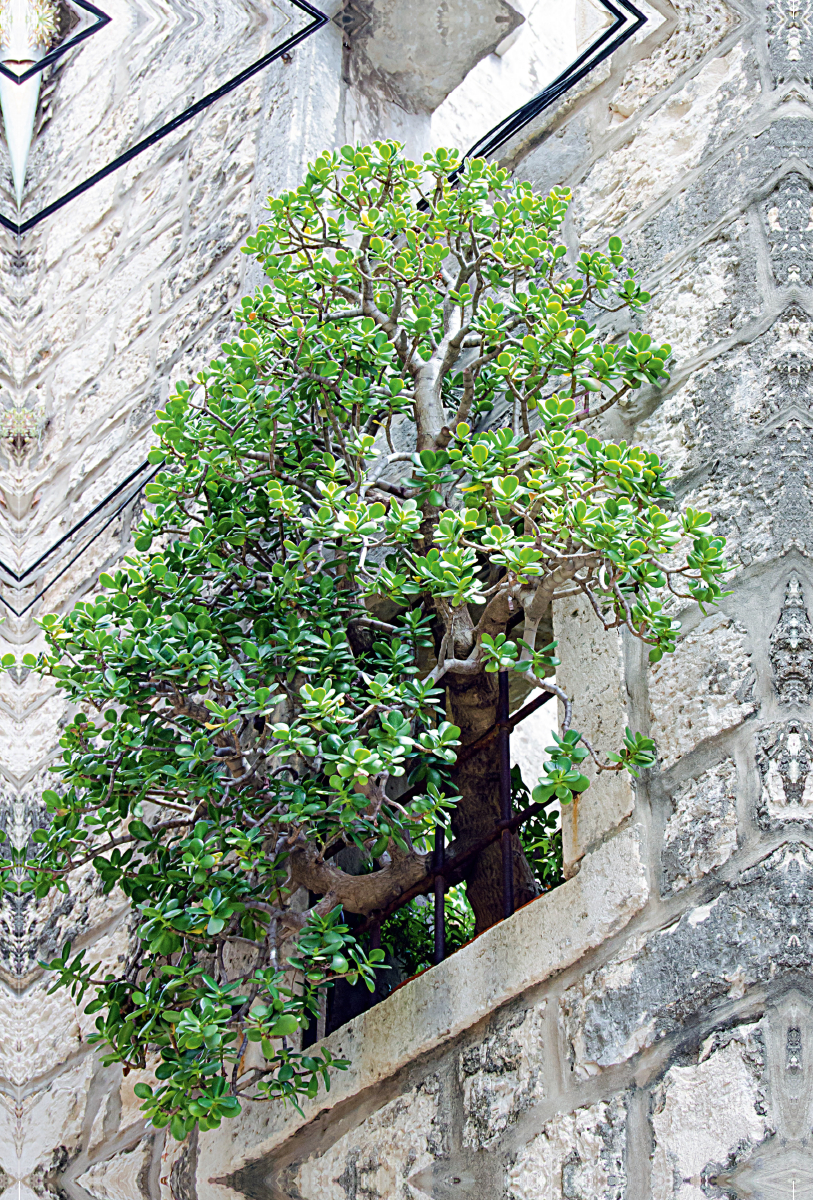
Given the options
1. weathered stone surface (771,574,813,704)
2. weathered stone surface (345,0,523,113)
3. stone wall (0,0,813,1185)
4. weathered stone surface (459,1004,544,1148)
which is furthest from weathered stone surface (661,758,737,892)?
weathered stone surface (345,0,523,113)

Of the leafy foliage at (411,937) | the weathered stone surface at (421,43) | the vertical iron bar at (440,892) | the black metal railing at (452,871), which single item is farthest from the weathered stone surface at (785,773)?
the weathered stone surface at (421,43)

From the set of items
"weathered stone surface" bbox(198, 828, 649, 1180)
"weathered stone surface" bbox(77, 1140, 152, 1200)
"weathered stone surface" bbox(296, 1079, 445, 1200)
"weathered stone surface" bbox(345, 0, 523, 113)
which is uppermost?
"weathered stone surface" bbox(345, 0, 523, 113)

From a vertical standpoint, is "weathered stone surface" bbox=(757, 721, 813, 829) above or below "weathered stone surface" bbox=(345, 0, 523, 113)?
below

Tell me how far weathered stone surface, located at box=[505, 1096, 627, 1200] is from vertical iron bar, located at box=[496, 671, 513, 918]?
354 millimetres

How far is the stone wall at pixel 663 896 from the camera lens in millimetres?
1395

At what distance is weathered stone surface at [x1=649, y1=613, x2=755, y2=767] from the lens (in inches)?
62.9

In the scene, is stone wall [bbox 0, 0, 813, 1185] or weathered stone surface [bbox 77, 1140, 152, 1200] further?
weathered stone surface [bbox 77, 1140, 152, 1200]

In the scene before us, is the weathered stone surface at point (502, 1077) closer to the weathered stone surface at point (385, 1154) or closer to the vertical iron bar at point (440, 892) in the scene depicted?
the weathered stone surface at point (385, 1154)

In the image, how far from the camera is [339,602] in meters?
1.88

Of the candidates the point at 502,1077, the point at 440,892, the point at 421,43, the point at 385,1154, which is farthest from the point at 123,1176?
the point at 421,43

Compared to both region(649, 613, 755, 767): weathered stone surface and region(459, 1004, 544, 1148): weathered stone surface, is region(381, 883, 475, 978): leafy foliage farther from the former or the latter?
region(649, 613, 755, 767): weathered stone surface

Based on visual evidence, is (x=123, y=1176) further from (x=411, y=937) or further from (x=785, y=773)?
(x=785, y=773)

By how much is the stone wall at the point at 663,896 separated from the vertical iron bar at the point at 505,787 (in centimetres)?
14

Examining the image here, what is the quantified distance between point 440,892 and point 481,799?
0.21m
